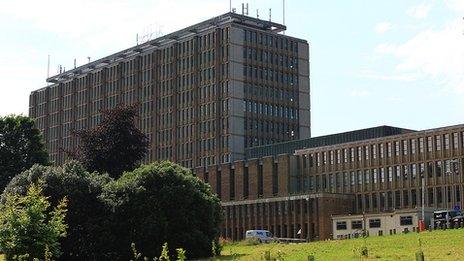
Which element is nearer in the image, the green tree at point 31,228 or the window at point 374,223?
the green tree at point 31,228

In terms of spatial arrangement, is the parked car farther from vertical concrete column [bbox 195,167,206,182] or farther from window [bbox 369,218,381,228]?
vertical concrete column [bbox 195,167,206,182]

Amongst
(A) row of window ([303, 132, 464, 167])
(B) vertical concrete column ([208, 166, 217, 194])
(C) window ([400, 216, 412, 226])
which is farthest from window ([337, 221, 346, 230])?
(B) vertical concrete column ([208, 166, 217, 194])

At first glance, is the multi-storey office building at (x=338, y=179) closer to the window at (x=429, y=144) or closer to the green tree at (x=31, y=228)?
the window at (x=429, y=144)

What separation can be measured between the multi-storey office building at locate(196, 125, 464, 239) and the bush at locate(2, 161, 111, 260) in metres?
60.9

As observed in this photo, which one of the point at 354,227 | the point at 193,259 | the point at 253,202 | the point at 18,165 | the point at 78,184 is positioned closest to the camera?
the point at 193,259

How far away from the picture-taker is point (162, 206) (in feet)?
209

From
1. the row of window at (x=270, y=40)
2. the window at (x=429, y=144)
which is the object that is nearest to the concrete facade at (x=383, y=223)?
the window at (x=429, y=144)

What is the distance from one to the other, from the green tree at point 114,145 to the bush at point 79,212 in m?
20.5

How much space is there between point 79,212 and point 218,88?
315ft

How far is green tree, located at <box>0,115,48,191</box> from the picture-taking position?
10081 cm

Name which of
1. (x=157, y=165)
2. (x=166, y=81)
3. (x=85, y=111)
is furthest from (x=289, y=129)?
(x=157, y=165)

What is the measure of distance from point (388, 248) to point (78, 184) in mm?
27529

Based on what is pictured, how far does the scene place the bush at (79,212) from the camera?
6316cm

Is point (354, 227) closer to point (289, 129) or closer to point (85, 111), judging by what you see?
point (289, 129)
